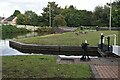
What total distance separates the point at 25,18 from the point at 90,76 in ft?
174

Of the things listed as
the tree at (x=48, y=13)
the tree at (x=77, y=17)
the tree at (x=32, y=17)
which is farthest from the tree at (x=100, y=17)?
the tree at (x=32, y=17)

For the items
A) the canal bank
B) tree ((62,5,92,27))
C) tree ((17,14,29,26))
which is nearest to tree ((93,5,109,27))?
tree ((62,5,92,27))

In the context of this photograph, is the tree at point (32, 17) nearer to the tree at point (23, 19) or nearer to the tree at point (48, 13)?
the tree at point (23, 19)

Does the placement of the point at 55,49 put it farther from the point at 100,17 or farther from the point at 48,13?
the point at 48,13

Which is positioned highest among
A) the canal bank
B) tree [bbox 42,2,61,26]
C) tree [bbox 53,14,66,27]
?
tree [bbox 42,2,61,26]

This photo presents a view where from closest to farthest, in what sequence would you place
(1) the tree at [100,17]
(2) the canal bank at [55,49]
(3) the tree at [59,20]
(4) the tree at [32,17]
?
→ (2) the canal bank at [55,49]
(1) the tree at [100,17]
(3) the tree at [59,20]
(4) the tree at [32,17]

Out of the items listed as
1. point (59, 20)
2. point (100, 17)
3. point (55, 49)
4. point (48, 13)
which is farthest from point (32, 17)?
point (55, 49)

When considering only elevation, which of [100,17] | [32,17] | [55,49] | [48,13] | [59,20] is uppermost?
[48,13]

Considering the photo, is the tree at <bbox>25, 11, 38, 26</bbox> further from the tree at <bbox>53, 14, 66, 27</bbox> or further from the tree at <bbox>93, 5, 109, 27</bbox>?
the tree at <bbox>93, 5, 109, 27</bbox>

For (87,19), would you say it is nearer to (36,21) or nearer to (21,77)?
(36,21)

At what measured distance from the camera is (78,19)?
48.2 m

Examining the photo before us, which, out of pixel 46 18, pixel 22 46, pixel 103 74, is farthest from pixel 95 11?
pixel 103 74

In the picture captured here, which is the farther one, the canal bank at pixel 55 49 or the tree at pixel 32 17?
the tree at pixel 32 17

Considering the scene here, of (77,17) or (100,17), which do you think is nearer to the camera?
(100,17)
